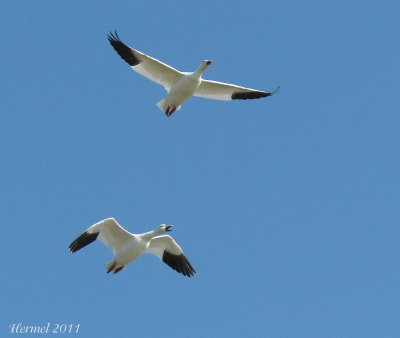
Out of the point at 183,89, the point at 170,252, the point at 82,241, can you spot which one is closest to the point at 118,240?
the point at 82,241

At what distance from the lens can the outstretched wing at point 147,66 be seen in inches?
987

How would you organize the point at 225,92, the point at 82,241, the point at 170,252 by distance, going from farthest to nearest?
the point at 225,92, the point at 170,252, the point at 82,241

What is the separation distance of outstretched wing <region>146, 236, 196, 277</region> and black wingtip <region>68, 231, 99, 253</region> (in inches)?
62.5

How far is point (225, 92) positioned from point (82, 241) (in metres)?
5.93

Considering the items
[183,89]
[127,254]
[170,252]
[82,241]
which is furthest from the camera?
[183,89]

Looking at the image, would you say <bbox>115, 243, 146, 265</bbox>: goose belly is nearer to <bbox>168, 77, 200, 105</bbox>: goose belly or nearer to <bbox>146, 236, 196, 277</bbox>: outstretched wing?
<bbox>146, 236, 196, 277</bbox>: outstretched wing

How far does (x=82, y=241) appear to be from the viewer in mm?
22625

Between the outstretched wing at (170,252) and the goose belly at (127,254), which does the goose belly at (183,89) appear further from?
the goose belly at (127,254)

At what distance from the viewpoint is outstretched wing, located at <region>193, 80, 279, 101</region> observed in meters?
25.9

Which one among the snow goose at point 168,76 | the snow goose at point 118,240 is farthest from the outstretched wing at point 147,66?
the snow goose at point 118,240

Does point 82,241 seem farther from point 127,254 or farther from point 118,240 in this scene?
point 127,254

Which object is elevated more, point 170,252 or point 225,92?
point 225,92

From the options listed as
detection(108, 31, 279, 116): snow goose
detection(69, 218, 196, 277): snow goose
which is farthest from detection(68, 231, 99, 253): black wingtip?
detection(108, 31, 279, 116): snow goose

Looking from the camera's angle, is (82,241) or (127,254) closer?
(82,241)
